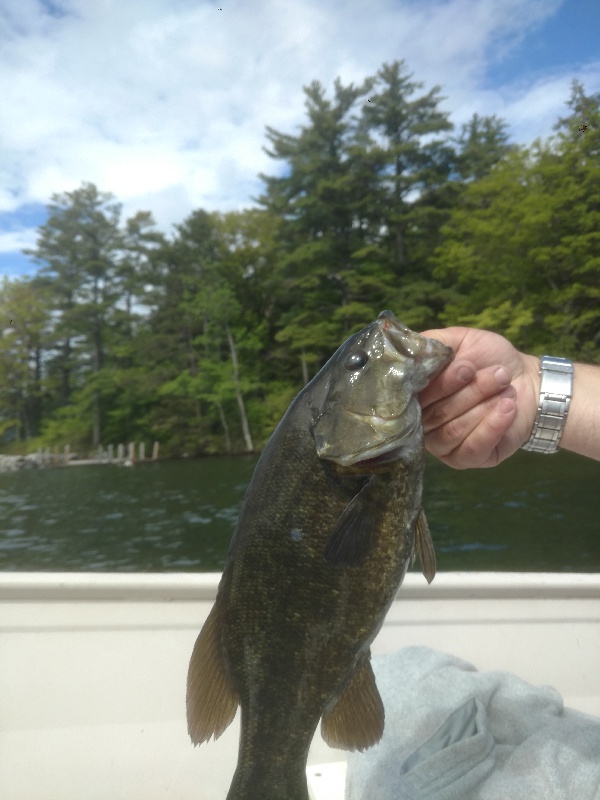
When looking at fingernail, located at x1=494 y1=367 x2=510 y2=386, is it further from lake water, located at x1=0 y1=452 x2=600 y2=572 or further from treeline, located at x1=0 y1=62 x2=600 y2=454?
treeline, located at x1=0 y1=62 x2=600 y2=454

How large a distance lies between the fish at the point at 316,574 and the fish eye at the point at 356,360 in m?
0.02

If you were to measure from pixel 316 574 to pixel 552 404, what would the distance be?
39.4 inches

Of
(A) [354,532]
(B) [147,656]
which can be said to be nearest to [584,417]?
(A) [354,532]

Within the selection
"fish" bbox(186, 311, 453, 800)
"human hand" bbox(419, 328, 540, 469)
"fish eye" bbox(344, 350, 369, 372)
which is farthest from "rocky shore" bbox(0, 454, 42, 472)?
"fish eye" bbox(344, 350, 369, 372)

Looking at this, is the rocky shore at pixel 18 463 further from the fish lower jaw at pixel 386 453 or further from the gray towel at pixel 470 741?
the fish lower jaw at pixel 386 453

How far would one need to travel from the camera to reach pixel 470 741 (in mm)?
1971

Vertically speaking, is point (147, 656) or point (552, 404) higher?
point (552, 404)

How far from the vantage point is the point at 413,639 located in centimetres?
284

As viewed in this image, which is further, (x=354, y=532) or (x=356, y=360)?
(x=356, y=360)

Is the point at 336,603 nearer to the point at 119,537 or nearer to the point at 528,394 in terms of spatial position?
the point at 528,394

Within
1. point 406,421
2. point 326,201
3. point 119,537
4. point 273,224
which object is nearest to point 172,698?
point 406,421

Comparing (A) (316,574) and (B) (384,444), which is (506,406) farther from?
(A) (316,574)

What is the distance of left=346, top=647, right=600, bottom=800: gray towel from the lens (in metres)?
1.87

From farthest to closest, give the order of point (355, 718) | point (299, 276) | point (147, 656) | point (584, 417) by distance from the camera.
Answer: point (299, 276), point (147, 656), point (584, 417), point (355, 718)
